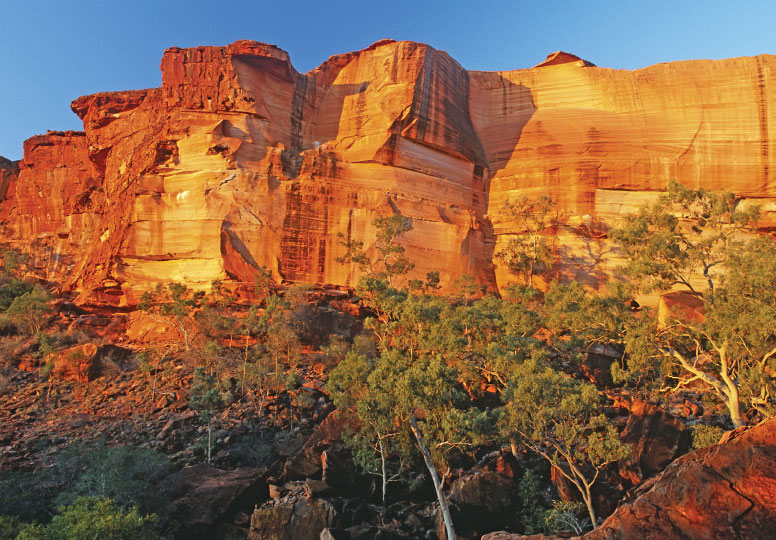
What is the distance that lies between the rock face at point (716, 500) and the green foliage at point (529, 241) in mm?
27840

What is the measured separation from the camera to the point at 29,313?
3027 cm

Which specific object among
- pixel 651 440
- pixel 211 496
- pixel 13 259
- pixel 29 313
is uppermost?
pixel 13 259

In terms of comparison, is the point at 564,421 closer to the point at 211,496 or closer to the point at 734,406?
the point at 734,406

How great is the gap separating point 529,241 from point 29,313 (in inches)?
1273

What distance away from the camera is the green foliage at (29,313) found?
29.9 metres

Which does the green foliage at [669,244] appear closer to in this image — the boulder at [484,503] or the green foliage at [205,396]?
the boulder at [484,503]

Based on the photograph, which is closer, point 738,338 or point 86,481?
point 86,481

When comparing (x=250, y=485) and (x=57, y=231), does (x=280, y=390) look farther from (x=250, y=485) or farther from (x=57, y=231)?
(x=57, y=231)

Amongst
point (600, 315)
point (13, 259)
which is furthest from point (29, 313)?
point (600, 315)

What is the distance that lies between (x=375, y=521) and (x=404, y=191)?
82.9 feet

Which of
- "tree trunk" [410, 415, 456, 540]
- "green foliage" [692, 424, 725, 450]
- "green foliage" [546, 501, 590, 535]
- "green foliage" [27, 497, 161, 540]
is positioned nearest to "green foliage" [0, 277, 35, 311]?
"green foliage" [27, 497, 161, 540]

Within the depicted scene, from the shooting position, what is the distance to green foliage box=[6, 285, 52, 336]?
29.9m

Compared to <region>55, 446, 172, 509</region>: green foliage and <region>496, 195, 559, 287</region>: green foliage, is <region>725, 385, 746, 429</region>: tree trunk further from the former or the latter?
<region>496, 195, 559, 287</region>: green foliage

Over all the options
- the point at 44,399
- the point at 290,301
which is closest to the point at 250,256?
the point at 290,301
